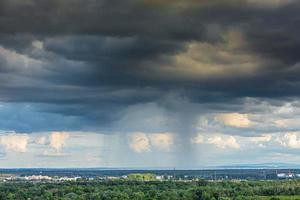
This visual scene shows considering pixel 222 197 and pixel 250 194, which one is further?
pixel 250 194

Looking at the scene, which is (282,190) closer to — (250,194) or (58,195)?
(250,194)

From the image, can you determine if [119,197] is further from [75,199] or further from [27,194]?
[27,194]

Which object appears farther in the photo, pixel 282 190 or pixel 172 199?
pixel 282 190

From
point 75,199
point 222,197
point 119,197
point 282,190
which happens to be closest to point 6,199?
point 75,199

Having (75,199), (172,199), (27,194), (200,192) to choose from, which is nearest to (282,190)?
(200,192)

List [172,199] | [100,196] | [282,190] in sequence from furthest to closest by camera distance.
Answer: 1. [282,190]
2. [100,196]
3. [172,199]

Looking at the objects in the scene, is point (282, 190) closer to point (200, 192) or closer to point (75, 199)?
point (200, 192)

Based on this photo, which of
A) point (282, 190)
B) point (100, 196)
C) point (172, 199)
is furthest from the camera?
point (282, 190)

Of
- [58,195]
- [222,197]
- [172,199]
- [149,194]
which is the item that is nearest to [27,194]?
[58,195]
